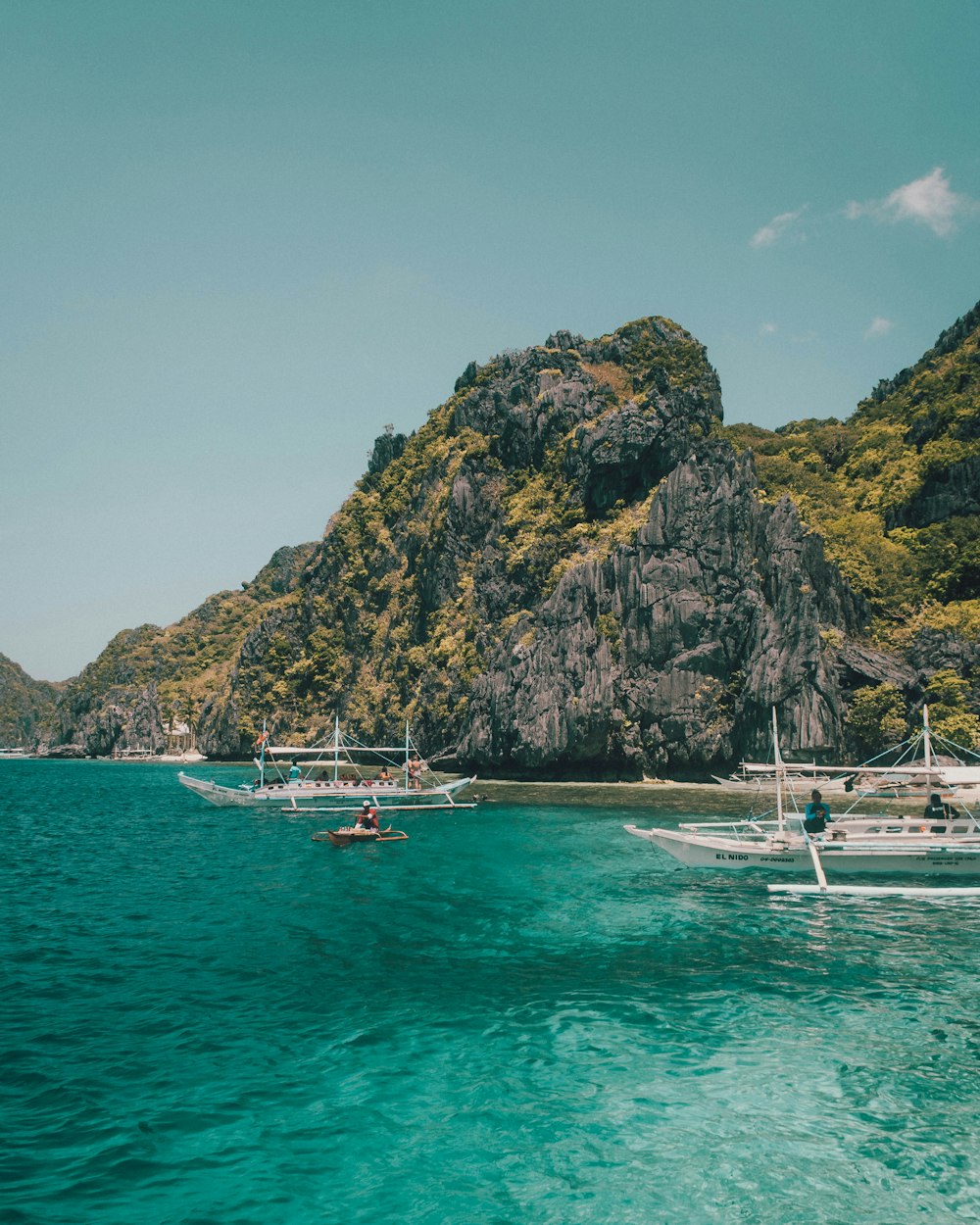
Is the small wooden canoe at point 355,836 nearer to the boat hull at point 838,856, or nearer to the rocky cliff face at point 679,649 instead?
the boat hull at point 838,856

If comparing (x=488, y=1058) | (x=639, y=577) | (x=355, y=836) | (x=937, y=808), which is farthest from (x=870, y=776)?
(x=488, y=1058)

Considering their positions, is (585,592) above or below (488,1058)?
above

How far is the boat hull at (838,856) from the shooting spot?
29.0 meters

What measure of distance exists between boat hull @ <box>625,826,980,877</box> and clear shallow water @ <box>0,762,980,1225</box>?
368 centimetres

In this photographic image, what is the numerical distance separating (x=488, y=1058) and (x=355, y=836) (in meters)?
26.5

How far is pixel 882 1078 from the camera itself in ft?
41.1

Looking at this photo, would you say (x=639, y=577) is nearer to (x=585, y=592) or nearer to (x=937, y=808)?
(x=585, y=592)

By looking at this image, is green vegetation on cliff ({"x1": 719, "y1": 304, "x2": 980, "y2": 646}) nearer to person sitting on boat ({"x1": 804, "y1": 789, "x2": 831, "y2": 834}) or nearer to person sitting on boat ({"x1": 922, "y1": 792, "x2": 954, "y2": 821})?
person sitting on boat ({"x1": 922, "y1": 792, "x2": 954, "y2": 821})

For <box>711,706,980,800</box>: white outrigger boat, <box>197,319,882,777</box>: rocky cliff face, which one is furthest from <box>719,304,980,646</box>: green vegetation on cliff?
<box>711,706,980,800</box>: white outrigger boat

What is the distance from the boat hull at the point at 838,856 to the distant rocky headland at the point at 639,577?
43382 millimetres

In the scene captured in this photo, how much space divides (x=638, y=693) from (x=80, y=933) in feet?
199

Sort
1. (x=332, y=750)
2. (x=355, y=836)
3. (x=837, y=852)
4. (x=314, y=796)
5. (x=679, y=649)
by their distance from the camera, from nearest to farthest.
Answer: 1. (x=837, y=852)
2. (x=355, y=836)
3. (x=314, y=796)
4. (x=332, y=750)
5. (x=679, y=649)

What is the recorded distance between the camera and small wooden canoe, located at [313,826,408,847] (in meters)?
38.6

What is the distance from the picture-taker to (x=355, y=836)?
3878 centimetres
